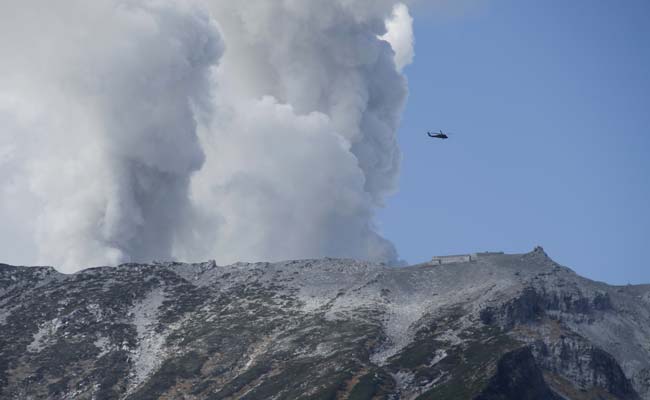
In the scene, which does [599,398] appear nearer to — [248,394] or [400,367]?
[400,367]

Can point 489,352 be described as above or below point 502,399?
above

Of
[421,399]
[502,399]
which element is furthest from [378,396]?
[502,399]

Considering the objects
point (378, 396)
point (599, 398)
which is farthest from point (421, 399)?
point (599, 398)

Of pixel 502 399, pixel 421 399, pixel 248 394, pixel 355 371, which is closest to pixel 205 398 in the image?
pixel 248 394

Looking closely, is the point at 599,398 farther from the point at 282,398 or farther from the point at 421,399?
the point at 282,398

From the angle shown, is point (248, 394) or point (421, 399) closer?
point (421, 399)

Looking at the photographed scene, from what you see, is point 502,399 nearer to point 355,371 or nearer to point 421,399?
point 421,399

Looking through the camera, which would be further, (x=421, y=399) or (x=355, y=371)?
(x=355, y=371)
